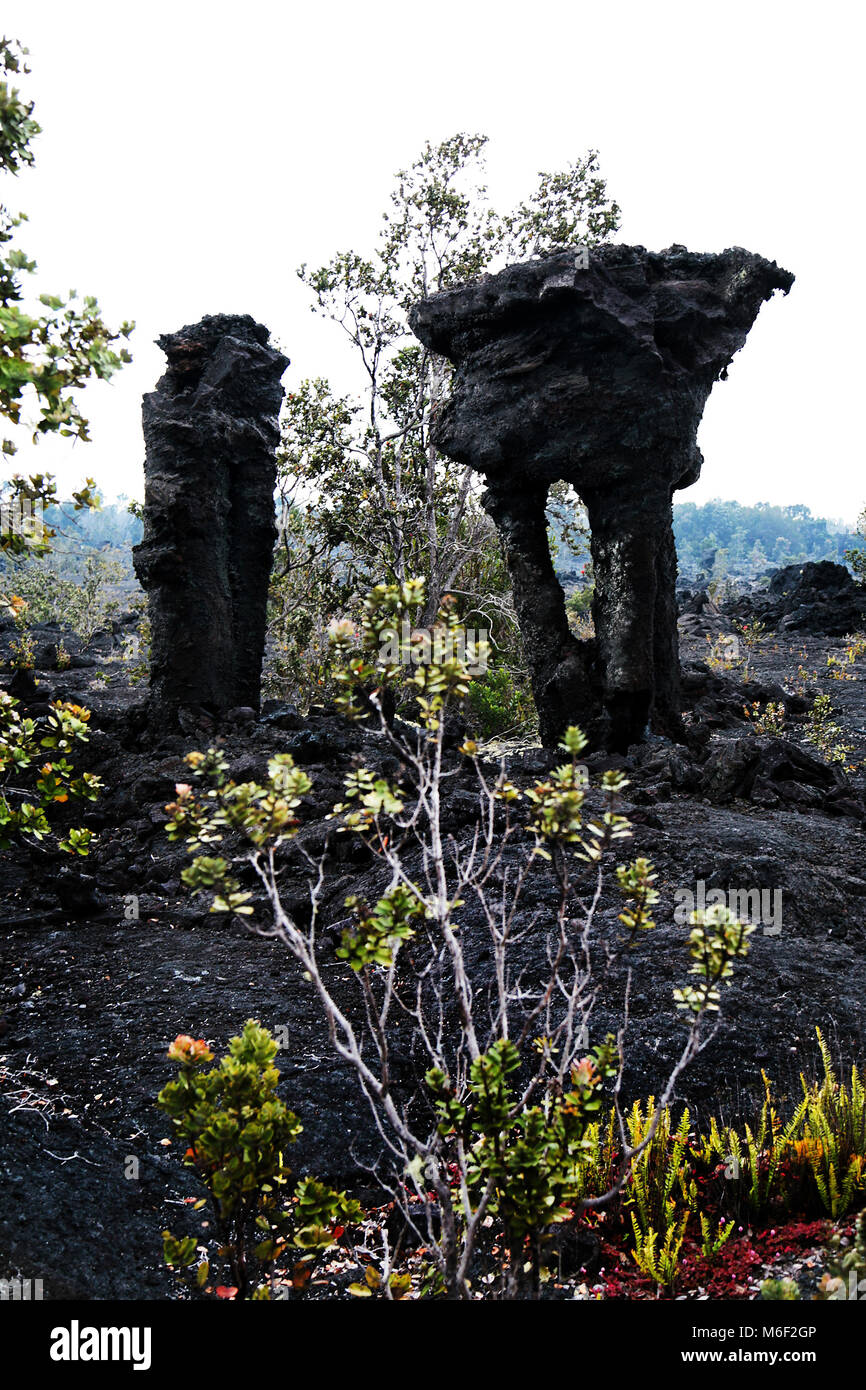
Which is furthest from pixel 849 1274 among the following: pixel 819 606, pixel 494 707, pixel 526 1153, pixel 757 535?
pixel 757 535

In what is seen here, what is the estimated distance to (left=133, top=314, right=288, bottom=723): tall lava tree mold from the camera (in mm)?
8406

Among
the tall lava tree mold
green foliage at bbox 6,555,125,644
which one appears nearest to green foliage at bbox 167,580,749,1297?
the tall lava tree mold

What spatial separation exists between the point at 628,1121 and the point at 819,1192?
0.60 m

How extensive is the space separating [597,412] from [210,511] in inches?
157

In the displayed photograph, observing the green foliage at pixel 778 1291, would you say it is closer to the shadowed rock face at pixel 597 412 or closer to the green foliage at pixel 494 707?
the shadowed rock face at pixel 597 412

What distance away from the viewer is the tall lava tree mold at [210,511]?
8.41 m

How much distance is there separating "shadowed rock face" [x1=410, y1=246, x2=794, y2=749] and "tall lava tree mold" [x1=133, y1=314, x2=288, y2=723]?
2.32 metres

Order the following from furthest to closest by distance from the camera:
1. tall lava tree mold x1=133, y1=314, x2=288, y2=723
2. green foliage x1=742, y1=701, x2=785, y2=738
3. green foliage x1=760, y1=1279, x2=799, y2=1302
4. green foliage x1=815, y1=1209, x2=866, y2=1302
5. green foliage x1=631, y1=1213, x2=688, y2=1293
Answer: green foliage x1=742, y1=701, x2=785, y2=738 < tall lava tree mold x1=133, y1=314, x2=288, y2=723 < green foliage x1=631, y1=1213, x2=688, y2=1293 < green foliage x1=760, y1=1279, x2=799, y2=1302 < green foliage x1=815, y1=1209, x2=866, y2=1302

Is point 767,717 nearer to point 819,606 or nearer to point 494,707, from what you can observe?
point 494,707

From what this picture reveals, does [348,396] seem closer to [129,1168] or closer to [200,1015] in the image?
[200,1015]

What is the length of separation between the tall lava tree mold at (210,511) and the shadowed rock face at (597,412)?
232cm

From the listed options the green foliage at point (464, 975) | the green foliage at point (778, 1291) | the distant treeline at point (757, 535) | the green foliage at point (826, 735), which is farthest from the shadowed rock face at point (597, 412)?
the distant treeline at point (757, 535)

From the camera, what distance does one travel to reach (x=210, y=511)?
8.60 metres

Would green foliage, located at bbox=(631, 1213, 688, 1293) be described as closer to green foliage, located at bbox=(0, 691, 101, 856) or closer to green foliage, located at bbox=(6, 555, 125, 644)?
green foliage, located at bbox=(0, 691, 101, 856)
